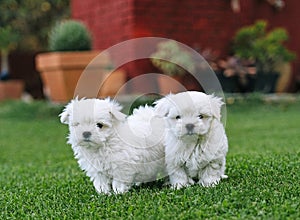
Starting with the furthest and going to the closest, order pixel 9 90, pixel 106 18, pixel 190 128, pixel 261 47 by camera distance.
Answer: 1. pixel 9 90
2. pixel 106 18
3. pixel 261 47
4. pixel 190 128

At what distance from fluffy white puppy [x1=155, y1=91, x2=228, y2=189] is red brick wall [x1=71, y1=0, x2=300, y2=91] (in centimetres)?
717

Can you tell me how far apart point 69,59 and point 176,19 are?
2.34 meters

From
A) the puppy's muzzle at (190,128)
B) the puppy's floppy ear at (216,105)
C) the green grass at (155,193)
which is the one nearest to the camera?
the green grass at (155,193)

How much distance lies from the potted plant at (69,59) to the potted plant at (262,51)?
8.29 feet

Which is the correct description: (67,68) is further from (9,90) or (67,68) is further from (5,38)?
(5,38)

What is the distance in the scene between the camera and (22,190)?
373 centimetres

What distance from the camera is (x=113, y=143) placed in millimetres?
3162

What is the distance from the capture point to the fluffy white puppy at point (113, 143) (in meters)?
3.04

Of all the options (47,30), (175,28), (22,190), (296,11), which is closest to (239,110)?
(175,28)

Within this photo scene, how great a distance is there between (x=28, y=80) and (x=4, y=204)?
15420mm

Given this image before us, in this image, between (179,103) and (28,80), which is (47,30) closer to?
(28,80)

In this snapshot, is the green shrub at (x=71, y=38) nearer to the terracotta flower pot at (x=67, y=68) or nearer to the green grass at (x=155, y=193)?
the terracotta flower pot at (x=67, y=68)

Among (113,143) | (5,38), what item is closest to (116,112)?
(113,143)

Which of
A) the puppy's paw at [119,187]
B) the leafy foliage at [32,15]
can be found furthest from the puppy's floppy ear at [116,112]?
the leafy foliage at [32,15]
